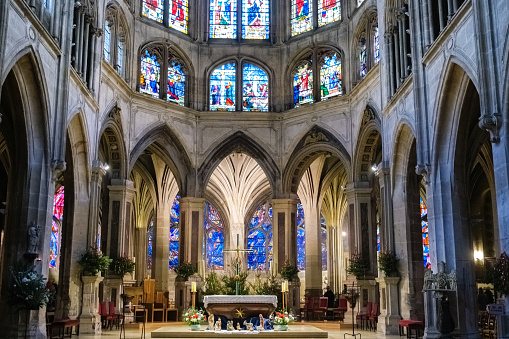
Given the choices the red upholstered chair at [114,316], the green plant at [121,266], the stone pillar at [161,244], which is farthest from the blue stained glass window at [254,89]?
the red upholstered chair at [114,316]

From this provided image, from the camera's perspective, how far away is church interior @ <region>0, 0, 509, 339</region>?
14.9 m

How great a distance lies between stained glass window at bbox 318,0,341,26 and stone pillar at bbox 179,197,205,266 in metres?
9.62

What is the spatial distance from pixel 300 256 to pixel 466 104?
21717 millimetres

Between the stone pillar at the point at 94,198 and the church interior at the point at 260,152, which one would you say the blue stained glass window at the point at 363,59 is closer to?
the church interior at the point at 260,152

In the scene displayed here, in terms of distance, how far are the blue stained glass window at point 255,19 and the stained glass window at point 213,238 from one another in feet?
40.8

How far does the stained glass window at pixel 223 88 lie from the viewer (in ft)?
91.6

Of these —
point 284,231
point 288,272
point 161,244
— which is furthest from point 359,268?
point 161,244

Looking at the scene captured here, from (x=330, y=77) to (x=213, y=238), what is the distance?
14.5m

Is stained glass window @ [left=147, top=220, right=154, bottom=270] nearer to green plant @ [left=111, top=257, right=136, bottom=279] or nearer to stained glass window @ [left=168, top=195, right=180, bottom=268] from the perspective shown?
stained glass window @ [left=168, top=195, right=180, bottom=268]

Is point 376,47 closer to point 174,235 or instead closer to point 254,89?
point 254,89

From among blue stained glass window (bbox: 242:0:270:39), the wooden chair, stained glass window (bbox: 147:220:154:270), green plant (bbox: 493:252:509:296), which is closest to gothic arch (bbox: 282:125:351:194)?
the wooden chair

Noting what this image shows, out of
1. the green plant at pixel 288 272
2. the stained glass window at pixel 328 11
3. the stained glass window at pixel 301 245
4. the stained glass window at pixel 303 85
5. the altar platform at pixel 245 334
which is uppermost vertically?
the stained glass window at pixel 328 11

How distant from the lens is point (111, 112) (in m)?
23.0

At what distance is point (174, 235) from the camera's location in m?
35.5
